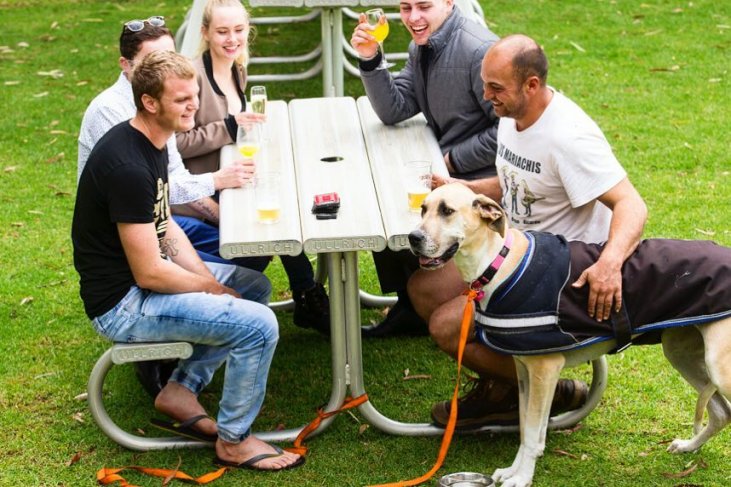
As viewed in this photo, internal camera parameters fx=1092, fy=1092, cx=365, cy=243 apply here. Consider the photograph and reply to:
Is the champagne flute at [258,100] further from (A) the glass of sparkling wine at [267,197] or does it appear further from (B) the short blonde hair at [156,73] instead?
(B) the short blonde hair at [156,73]

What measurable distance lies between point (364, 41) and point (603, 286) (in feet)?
6.26

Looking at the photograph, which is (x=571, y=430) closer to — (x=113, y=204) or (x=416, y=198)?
(x=416, y=198)

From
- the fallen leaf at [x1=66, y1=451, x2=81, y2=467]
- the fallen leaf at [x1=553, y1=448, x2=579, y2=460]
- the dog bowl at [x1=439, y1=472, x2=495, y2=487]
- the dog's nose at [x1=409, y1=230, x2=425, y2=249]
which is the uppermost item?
the dog's nose at [x1=409, y1=230, x2=425, y2=249]

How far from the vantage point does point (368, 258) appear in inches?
266

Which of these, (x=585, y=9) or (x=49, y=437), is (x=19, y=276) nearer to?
(x=49, y=437)

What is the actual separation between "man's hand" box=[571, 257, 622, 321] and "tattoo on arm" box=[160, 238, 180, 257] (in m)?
1.73

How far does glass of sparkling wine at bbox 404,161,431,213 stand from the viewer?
450cm

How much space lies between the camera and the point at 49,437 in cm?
487

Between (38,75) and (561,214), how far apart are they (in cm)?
705

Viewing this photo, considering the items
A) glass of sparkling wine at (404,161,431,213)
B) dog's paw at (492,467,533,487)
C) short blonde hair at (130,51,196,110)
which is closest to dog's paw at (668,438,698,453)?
dog's paw at (492,467,533,487)

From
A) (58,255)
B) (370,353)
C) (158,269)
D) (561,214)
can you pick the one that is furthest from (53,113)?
(561,214)

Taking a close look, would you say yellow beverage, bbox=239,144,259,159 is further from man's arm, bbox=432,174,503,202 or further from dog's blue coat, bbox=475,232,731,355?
dog's blue coat, bbox=475,232,731,355

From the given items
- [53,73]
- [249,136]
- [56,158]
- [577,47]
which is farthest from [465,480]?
[53,73]

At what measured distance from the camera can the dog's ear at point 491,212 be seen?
13.1 feet
